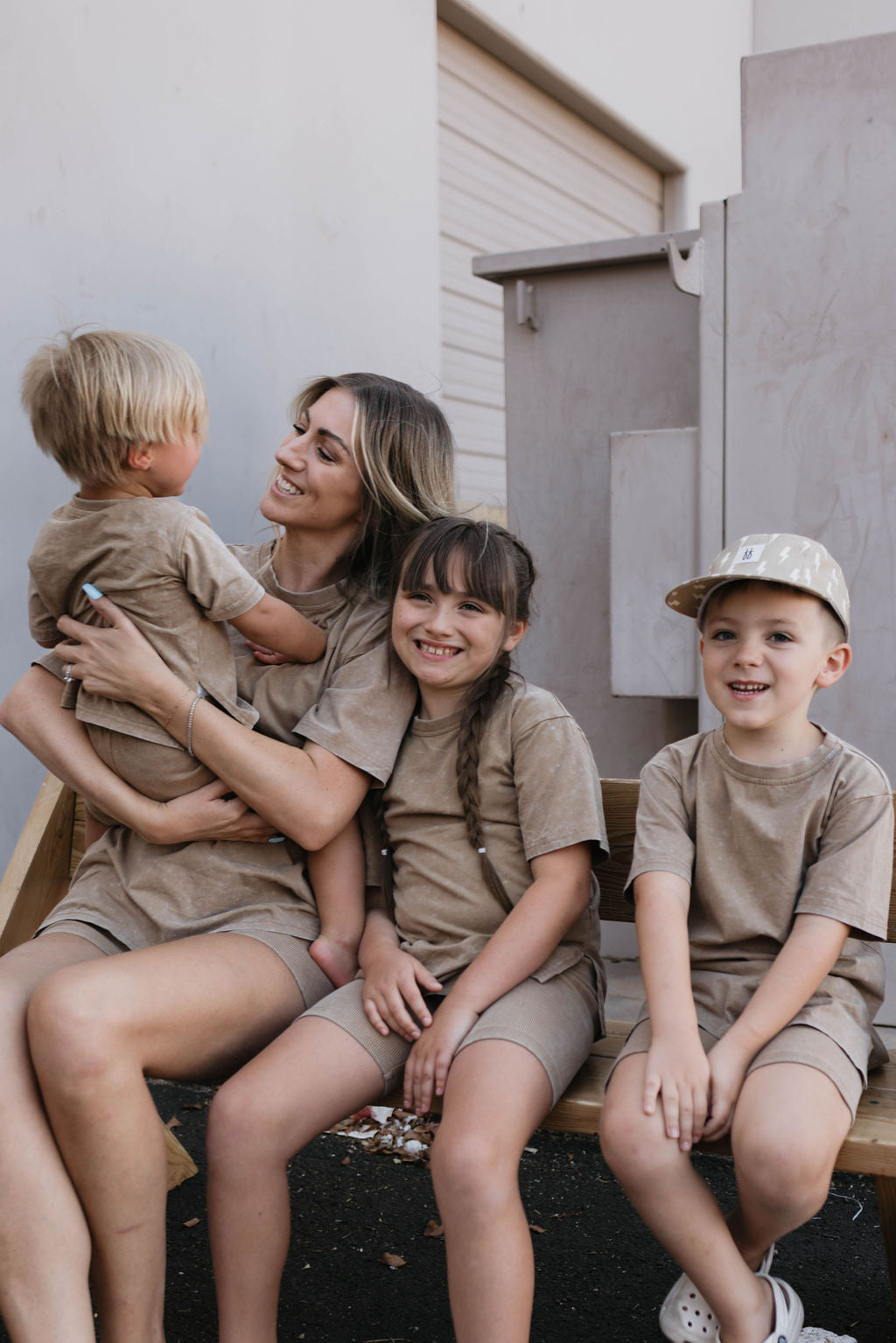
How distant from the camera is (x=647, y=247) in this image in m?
4.07

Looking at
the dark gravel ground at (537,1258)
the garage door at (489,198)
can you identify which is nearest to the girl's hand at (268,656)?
the dark gravel ground at (537,1258)

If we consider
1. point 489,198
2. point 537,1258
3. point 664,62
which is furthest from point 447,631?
point 664,62

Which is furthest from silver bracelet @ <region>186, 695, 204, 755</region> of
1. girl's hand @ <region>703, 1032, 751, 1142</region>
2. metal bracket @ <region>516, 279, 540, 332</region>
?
metal bracket @ <region>516, 279, 540, 332</region>

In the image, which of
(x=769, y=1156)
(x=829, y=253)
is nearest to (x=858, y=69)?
(x=829, y=253)

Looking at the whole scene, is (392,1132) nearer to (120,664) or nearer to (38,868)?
(38,868)

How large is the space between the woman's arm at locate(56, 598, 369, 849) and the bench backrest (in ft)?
1.70

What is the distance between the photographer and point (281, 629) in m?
2.24

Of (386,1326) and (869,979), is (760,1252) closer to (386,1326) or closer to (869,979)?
(869,979)

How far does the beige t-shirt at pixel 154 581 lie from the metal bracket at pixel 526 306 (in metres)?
2.39

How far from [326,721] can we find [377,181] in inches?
107

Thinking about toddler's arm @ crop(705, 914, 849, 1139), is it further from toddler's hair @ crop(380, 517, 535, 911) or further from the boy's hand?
toddler's hair @ crop(380, 517, 535, 911)

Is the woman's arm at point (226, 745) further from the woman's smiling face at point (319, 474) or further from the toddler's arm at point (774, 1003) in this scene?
the toddler's arm at point (774, 1003)

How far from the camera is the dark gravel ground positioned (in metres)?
2.40

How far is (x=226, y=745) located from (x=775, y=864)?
940mm
